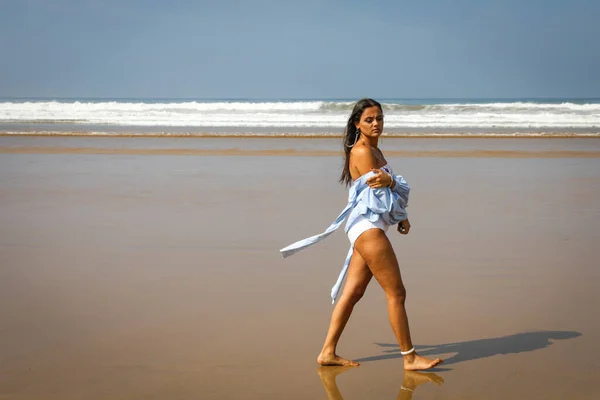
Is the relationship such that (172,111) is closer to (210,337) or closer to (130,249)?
(130,249)

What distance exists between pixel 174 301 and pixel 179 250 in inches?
65.6

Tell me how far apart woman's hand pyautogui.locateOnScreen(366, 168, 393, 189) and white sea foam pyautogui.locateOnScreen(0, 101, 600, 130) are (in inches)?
951

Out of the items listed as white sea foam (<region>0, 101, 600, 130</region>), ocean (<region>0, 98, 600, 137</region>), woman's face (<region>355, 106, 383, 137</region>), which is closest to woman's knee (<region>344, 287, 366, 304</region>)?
woman's face (<region>355, 106, 383, 137</region>)

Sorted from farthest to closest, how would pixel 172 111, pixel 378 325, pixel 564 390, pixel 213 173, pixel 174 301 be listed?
pixel 172 111 < pixel 213 173 < pixel 174 301 < pixel 378 325 < pixel 564 390

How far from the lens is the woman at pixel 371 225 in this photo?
3.99 metres

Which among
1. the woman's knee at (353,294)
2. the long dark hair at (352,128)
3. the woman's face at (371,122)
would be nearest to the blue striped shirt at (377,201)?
the long dark hair at (352,128)

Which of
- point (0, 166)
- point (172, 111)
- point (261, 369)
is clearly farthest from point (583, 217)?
point (172, 111)

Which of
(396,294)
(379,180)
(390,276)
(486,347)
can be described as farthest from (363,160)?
(486,347)

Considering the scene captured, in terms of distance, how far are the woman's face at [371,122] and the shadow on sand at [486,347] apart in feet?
4.25

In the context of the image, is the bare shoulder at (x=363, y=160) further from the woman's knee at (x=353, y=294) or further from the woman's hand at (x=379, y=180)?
the woman's knee at (x=353, y=294)

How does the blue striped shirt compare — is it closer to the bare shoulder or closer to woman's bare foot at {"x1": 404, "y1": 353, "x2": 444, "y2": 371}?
the bare shoulder

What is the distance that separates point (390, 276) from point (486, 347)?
91 cm

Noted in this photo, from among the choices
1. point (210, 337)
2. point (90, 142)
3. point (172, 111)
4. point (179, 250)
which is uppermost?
point (172, 111)

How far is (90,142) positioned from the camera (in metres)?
19.8
